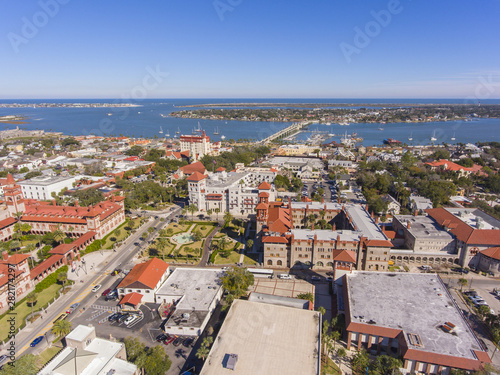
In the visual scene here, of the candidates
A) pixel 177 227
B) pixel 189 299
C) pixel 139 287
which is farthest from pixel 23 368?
pixel 177 227

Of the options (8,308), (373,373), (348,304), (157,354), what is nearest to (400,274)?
(348,304)

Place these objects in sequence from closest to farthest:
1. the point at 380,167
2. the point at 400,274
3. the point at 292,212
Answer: the point at 400,274, the point at 292,212, the point at 380,167

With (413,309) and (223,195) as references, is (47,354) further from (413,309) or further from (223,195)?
(223,195)

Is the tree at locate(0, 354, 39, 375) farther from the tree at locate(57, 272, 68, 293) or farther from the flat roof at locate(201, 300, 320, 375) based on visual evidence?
the tree at locate(57, 272, 68, 293)

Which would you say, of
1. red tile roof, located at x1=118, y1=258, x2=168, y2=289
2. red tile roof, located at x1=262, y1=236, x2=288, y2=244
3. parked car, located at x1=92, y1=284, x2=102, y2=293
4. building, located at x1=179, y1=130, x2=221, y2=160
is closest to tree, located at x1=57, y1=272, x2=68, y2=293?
parked car, located at x1=92, y1=284, x2=102, y2=293

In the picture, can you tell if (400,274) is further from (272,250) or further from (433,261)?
(272,250)

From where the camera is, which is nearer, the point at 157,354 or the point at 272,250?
the point at 157,354
